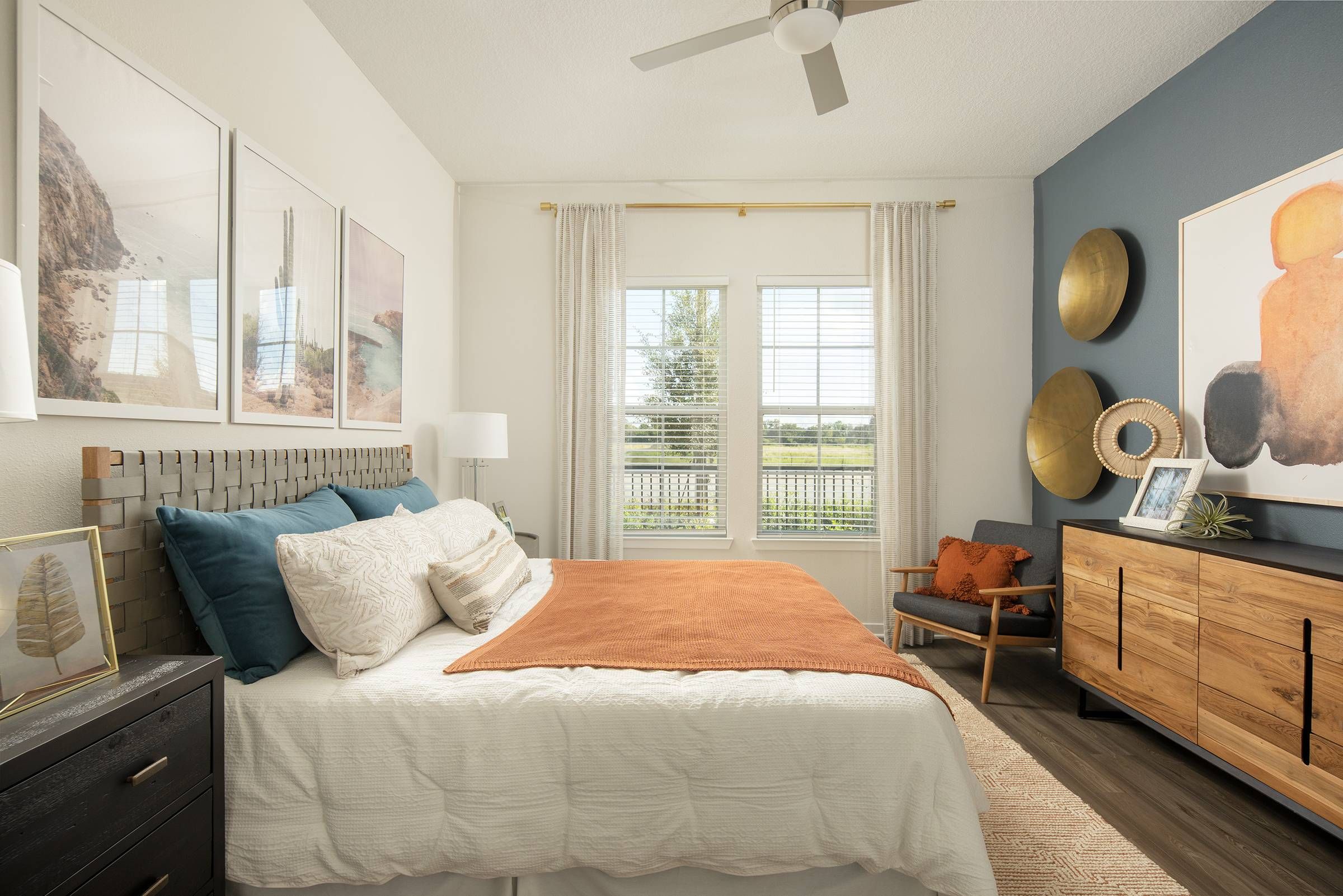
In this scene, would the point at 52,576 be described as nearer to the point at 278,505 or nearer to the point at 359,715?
the point at 359,715

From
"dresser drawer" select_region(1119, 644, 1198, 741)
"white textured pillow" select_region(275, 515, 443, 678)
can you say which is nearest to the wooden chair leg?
"dresser drawer" select_region(1119, 644, 1198, 741)

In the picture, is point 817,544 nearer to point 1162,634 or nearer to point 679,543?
point 679,543

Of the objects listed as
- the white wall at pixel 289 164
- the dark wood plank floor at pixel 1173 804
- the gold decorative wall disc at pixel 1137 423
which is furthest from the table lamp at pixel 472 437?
the gold decorative wall disc at pixel 1137 423

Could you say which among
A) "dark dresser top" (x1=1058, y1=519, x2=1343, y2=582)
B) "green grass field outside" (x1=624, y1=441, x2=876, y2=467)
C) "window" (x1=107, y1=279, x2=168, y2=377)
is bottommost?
"dark dresser top" (x1=1058, y1=519, x2=1343, y2=582)

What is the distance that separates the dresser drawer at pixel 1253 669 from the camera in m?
1.84

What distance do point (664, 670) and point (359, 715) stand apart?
722 millimetres

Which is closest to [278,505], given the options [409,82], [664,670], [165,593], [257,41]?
[165,593]

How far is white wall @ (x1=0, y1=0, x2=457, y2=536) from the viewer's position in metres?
1.37

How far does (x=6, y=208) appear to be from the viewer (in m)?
1.29

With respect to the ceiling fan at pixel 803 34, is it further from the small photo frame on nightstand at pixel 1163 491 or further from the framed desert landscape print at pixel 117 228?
the small photo frame on nightstand at pixel 1163 491

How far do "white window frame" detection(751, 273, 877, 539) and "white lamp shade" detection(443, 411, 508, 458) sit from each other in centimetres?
169

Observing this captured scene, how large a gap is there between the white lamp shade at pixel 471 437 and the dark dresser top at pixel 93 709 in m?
2.08

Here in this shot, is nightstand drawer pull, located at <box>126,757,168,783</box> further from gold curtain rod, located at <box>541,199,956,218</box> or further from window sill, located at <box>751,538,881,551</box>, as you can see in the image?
gold curtain rod, located at <box>541,199,956,218</box>

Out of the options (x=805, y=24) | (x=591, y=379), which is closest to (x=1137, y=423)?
(x=805, y=24)
